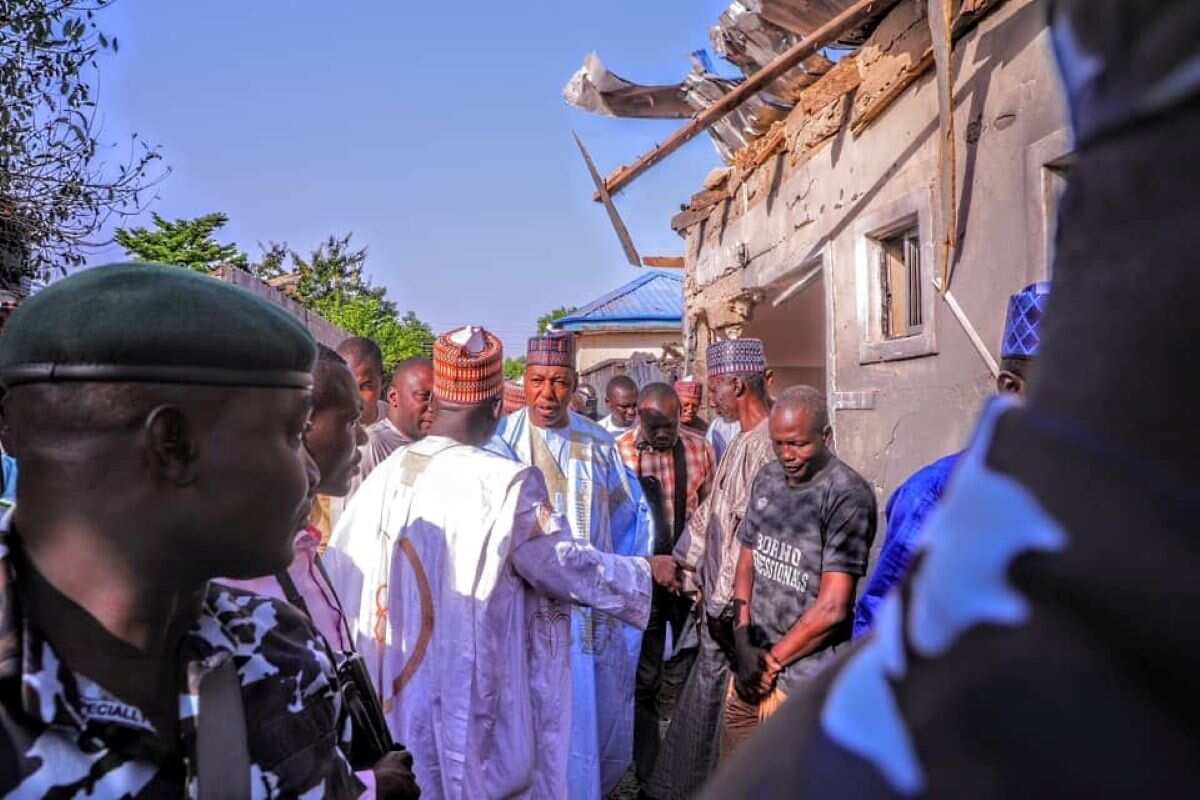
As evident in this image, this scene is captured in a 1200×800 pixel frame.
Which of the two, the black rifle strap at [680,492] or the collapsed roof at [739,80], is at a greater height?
the collapsed roof at [739,80]

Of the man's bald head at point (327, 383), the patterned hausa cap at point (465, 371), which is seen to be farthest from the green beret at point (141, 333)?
the patterned hausa cap at point (465, 371)

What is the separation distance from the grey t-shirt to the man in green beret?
2.59 m

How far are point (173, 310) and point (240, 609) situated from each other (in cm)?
46

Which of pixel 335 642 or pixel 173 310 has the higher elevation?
pixel 173 310

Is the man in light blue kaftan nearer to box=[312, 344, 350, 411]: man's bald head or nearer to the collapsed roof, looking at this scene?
box=[312, 344, 350, 411]: man's bald head

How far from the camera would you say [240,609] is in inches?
56.7

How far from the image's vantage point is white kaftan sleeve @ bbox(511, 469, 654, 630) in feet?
10.7

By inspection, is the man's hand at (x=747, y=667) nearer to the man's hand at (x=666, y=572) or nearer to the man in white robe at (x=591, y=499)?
the man's hand at (x=666, y=572)

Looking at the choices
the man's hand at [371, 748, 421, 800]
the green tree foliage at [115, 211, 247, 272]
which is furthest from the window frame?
the green tree foliage at [115, 211, 247, 272]

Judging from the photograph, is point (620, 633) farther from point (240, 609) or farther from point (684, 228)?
point (684, 228)

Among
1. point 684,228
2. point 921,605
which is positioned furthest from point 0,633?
point 684,228

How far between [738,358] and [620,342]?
17.1 metres

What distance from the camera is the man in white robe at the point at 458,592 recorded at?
3168 millimetres

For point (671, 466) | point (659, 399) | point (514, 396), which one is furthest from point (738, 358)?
point (514, 396)
